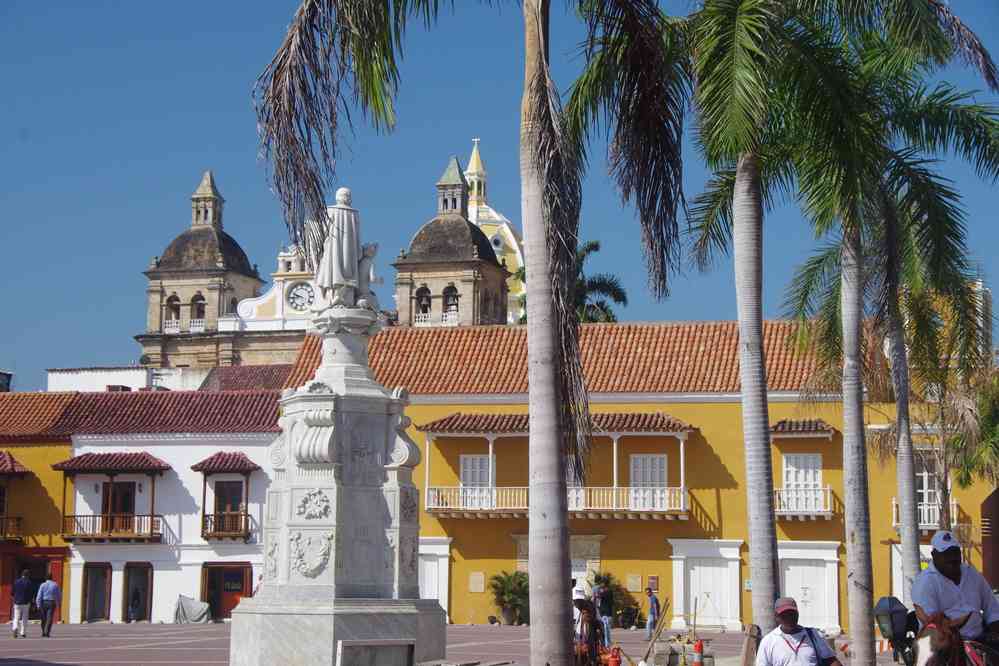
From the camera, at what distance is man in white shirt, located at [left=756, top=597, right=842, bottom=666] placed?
933 centimetres

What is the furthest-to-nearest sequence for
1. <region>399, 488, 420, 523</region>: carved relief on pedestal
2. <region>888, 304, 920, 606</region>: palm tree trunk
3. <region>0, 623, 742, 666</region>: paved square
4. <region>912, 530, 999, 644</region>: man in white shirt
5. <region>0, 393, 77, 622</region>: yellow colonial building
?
<region>0, 393, 77, 622</region>: yellow colonial building → <region>0, 623, 742, 666</region>: paved square → <region>888, 304, 920, 606</region>: palm tree trunk → <region>399, 488, 420, 523</region>: carved relief on pedestal → <region>912, 530, 999, 644</region>: man in white shirt

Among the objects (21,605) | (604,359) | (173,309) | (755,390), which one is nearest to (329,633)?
(755,390)

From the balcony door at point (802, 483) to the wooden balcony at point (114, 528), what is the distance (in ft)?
55.3

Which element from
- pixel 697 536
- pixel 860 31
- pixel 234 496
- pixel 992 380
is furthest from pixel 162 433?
pixel 860 31

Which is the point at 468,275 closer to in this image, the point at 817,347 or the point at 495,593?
the point at 495,593

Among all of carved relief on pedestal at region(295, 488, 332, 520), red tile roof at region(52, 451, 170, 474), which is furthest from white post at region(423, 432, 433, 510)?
carved relief on pedestal at region(295, 488, 332, 520)

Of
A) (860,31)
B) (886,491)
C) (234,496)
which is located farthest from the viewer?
(234,496)

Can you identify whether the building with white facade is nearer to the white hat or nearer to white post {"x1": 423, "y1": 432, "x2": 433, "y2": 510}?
white post {"x1": 423, "y1": 432, "x2": 433, "y2": 510}

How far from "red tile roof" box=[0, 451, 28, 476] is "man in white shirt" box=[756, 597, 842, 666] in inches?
1510

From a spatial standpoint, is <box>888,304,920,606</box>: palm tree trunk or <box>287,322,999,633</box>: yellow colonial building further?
<box>287,322,999,633</box>: yellow colonial building

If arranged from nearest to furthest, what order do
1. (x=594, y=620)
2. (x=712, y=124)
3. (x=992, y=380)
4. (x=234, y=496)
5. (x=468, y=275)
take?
(x=712, y=124) → (x=594, y=620) → (x=992, y=380) → (x=234, y=496) → (x=468, y=275)

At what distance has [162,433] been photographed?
44594 millimetres

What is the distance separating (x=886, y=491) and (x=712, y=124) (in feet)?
89.8

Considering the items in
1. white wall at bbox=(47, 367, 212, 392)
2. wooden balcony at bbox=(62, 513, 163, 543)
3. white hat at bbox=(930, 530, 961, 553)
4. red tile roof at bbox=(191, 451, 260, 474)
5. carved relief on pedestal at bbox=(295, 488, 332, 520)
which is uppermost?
white wall at bbox=(47, 367, 212, 392)
